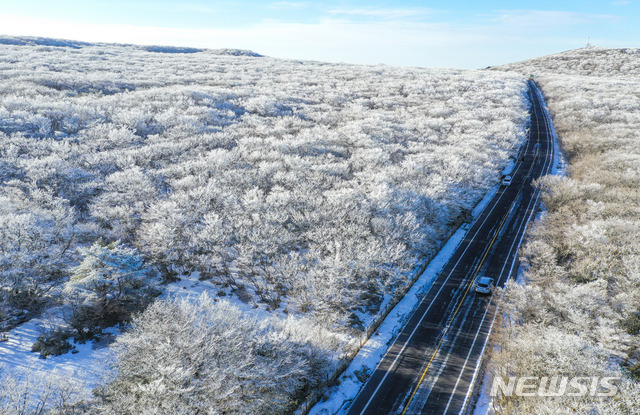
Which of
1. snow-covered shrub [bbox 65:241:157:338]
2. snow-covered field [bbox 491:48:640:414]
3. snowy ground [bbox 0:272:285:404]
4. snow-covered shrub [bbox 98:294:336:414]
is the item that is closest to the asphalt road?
snow-covered field [bbox 491:48:640:414]

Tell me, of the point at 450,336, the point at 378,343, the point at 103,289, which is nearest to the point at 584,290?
the point at 450,336

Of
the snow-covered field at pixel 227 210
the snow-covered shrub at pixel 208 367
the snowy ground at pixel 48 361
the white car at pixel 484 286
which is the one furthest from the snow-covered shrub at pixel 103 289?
the white car at pixel 484 286

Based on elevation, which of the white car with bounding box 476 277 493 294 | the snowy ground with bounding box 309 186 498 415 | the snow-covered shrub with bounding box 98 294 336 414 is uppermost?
the snow-covered shrub with bounding box 98 294 336 414

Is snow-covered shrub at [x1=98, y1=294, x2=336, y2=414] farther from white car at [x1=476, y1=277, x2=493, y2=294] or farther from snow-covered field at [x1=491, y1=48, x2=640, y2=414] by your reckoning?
white car at [x1=476, y1=277, x2=493, y2=294]

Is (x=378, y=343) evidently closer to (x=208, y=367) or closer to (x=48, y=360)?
(x=208, y=367)

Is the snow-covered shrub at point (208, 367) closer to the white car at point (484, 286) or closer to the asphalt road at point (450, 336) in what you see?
the asphalt road at point (450, 336)
